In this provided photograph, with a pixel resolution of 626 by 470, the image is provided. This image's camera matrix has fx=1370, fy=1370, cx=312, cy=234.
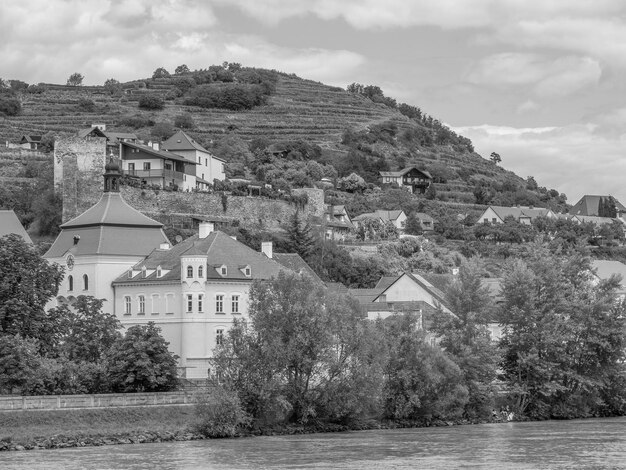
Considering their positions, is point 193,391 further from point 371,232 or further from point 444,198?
point 444,198

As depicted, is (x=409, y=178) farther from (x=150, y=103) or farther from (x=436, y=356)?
(x=436, y=356)

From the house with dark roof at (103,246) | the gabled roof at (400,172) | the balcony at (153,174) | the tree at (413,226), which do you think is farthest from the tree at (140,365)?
the gabled roof at (400,172)

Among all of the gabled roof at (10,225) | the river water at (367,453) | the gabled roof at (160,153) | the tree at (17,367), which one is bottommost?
the river water at (367,453)

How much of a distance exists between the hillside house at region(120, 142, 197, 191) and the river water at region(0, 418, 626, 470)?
175 ft

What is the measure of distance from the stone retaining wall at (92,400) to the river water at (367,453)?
3.41 m

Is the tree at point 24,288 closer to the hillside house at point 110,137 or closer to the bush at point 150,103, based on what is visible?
the hillside house at point 110,137

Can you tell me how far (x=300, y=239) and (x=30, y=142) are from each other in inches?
1612

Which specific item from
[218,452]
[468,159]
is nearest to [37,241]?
[218,452]

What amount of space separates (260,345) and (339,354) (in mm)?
4182

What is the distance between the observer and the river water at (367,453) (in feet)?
163

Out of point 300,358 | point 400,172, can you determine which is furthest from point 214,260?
point 400,172

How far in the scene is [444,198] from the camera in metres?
160

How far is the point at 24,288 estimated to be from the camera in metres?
65.4

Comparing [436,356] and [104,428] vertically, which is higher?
[436,356]
